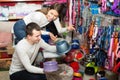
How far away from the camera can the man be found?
7.81ft

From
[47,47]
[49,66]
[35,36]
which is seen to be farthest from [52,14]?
[49,66]

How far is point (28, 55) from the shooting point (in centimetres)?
250

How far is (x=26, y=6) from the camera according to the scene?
427 cm

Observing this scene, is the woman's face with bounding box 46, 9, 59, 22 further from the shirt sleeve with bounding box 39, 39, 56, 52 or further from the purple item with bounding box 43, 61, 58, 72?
the purple item with bounding box 43, 61, 58, 72

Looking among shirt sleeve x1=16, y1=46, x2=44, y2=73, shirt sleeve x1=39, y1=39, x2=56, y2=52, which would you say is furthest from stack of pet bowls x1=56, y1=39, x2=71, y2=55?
shirt sleeve x1=16, y1=46, x2=44, y2=73

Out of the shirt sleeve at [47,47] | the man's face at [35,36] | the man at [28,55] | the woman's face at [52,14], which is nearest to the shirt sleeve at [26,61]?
the man at [28,55]

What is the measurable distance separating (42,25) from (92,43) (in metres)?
0.62

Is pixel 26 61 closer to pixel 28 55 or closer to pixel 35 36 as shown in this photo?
pixel 28 55

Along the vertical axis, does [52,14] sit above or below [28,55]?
above

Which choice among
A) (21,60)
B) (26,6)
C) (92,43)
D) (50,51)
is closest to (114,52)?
(92,43)

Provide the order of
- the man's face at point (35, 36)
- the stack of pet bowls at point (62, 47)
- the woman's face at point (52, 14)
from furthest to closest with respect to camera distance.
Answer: the woman's face at point (52, 14) → the stack of pet bowls at point (62, 47) → the man's face at point (35, 36)

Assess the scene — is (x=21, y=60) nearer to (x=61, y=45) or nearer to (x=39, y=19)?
(x=61, y=45)

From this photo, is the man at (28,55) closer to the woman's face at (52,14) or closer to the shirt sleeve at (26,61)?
the shirt sleeve at (26,61)

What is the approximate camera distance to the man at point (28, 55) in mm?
2381
